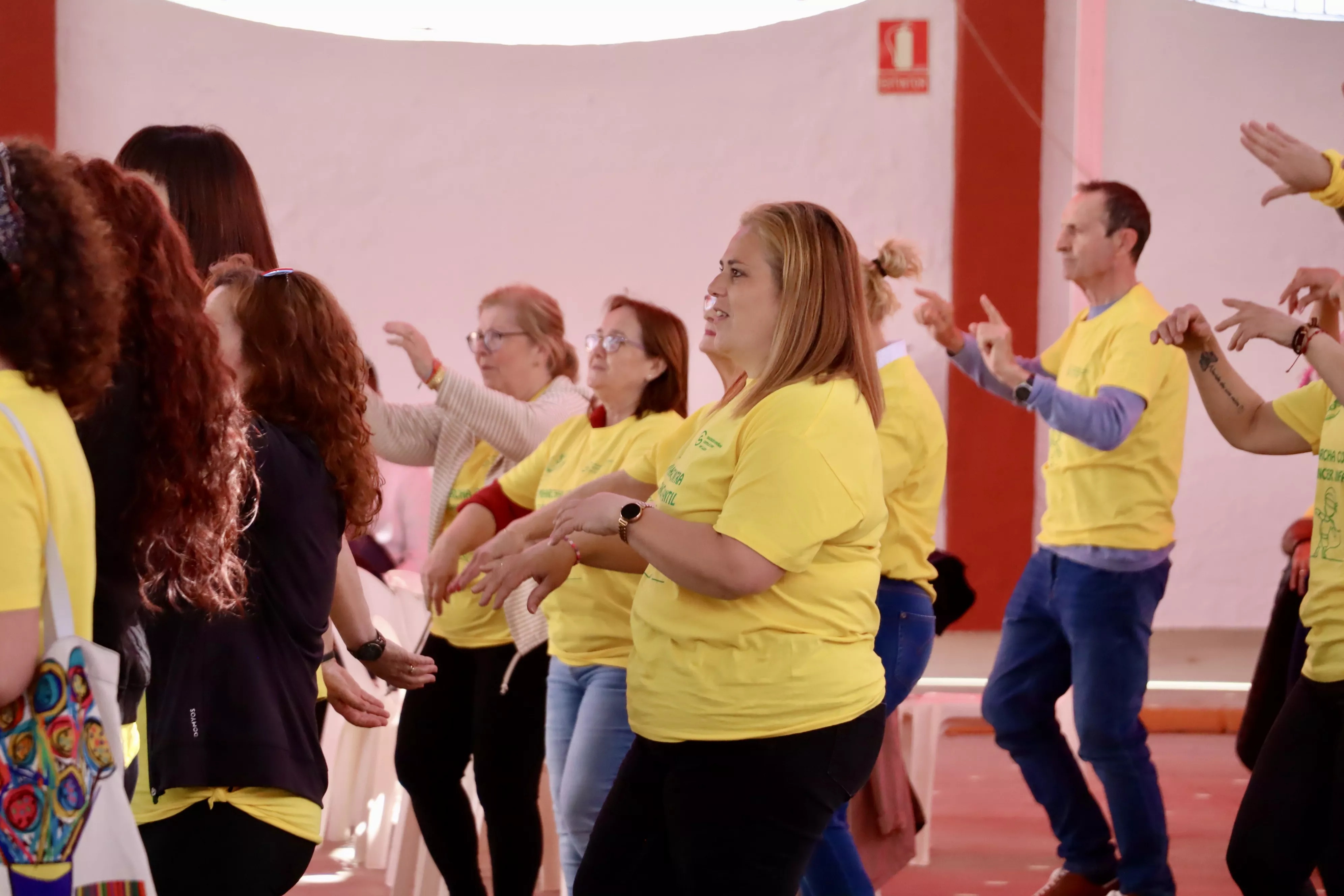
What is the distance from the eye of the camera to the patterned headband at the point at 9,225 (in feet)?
3.91

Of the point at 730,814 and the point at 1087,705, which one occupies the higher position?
the point at 730,814

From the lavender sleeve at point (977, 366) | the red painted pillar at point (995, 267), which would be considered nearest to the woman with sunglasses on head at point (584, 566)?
the lavender sleeve at point (977, 366)

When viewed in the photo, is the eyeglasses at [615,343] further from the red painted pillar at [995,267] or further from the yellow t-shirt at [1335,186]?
the red painted pillar at [995,267]

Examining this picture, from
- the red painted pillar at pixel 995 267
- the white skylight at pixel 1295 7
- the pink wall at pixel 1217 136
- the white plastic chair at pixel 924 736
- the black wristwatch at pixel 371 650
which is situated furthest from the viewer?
the red painted pillar at pixel 995 267

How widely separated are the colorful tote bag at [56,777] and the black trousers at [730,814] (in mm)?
738

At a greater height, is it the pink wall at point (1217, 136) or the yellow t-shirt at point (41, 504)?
the pink wall at point (1217, 136)

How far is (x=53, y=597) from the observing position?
1176 mm

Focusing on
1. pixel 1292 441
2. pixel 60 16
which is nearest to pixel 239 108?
pixel 60 16

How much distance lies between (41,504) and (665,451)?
1.12m

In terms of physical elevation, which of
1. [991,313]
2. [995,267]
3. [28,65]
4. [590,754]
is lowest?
[590,754]

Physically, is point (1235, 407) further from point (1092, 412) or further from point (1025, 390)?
point (1025, 390)

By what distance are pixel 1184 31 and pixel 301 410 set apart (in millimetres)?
4508

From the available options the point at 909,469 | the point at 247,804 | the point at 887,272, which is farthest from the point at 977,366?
the point at 247,804

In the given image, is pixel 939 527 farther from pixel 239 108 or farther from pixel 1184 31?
pixel 239 108
